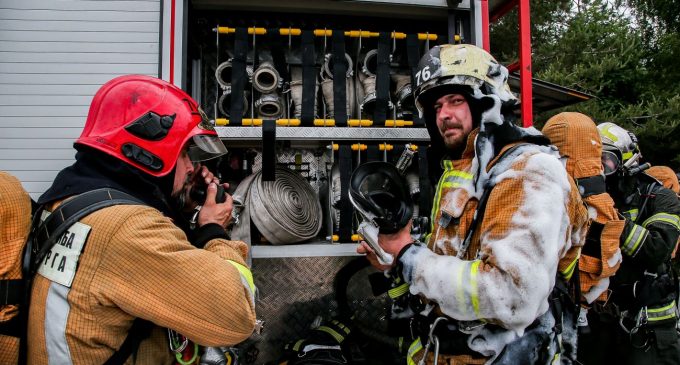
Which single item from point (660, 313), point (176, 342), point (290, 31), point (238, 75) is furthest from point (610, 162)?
point (176, 342)

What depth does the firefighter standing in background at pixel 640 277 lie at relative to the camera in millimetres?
3643

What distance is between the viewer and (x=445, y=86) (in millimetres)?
2232

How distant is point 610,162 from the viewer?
3.82m

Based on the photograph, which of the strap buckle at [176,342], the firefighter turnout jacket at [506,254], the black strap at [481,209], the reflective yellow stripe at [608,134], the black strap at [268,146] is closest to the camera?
the firefighter turnout jacket at [506,254]

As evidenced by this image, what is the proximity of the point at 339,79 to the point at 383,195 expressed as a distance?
135 centimetres

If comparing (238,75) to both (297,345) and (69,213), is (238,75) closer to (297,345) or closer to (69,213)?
(69,213)

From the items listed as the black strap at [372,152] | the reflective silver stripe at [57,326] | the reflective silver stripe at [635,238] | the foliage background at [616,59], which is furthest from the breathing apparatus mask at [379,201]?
the foliage background at [616,59]

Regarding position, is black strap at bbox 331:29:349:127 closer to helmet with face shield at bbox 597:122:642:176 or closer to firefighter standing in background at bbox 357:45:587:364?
firefighter standing in background at bbox 357:45:587:364

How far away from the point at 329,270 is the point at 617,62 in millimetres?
10527

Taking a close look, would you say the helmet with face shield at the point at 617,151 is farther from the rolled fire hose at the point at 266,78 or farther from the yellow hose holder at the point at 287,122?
the rolled fire hose at the point at 266,78

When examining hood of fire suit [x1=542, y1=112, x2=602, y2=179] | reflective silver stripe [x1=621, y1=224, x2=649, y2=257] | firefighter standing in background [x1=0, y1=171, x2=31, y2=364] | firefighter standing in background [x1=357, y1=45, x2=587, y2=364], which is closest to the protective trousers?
reflective silver stripe [x1=621, y1=224, x2=649, y2=257]

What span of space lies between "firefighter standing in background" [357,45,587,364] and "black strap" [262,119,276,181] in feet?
3.11

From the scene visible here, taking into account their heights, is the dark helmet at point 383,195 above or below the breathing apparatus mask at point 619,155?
below

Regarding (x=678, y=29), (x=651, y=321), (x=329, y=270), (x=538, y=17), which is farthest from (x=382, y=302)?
(x=678, y=29)
